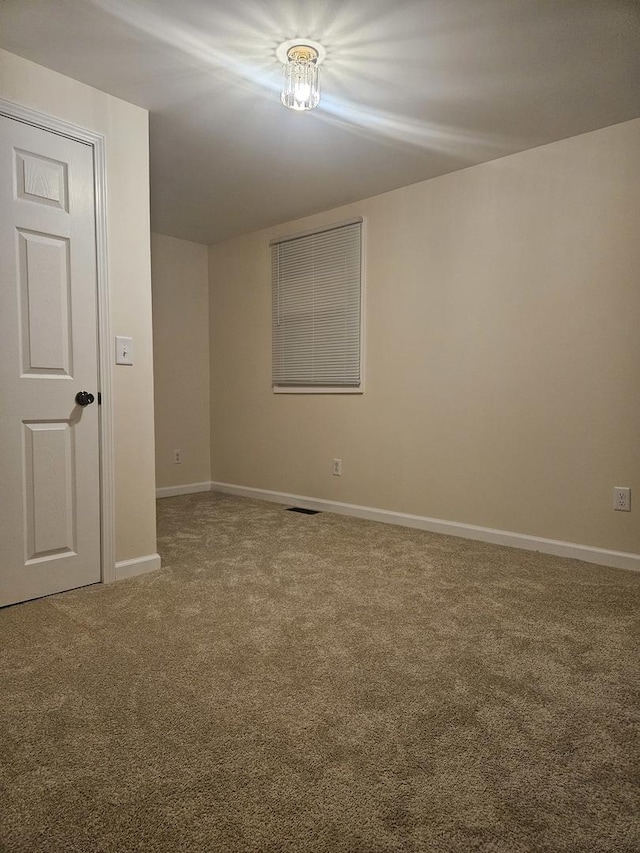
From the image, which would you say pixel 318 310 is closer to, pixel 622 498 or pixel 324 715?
pixel 622 498

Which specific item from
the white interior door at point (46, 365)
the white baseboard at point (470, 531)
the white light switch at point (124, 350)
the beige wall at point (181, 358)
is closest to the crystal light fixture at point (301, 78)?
the white interior door at point (46, 365)

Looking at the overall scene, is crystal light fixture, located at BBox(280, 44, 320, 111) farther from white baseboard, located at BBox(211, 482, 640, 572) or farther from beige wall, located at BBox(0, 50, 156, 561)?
white baseboard, located at BBox(211, 482, 640, 572)

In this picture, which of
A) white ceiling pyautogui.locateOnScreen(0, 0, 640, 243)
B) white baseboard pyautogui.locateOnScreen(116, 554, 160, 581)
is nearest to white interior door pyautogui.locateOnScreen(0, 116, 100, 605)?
white baseboard pyautogui.locateOnScreen(116, 554, 160, 581)

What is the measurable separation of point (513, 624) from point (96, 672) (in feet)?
4.89

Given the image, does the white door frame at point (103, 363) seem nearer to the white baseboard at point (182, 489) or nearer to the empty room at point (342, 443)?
the empty room at point (342, 443)

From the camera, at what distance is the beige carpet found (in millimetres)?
1057

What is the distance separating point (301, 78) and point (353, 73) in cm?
28

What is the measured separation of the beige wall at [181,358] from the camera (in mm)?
4695

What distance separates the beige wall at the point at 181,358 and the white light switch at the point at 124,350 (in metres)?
2.16

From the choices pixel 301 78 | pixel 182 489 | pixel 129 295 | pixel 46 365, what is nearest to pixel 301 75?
pixel 301 78

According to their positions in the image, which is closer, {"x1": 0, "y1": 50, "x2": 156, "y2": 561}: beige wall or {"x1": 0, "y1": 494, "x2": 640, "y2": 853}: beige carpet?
{"x1": 0, "y1": 494, "x2": 640, "y2": 853}: beige carpet

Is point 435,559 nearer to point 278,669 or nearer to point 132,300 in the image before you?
point 278,669

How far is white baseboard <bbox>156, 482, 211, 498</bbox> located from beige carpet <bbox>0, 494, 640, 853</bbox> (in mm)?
2200

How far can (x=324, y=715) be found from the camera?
143 cm
